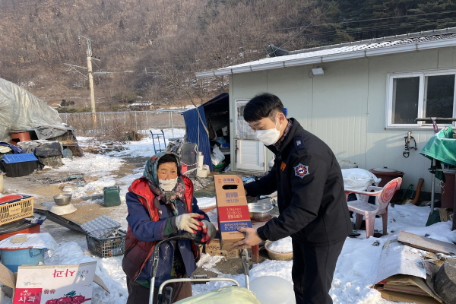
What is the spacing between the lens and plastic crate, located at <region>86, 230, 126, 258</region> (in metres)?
4.52

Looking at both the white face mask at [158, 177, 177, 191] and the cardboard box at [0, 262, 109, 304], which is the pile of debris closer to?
the white face mask at [158, 177, 177, 191]

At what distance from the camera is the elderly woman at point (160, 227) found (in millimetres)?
1947

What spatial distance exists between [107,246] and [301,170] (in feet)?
11.8

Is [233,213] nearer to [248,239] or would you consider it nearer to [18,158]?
[248,239]

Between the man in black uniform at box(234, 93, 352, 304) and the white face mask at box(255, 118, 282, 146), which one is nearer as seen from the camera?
the man in black uniform at box(234, 93, 352, 304)

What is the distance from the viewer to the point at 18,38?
253ft

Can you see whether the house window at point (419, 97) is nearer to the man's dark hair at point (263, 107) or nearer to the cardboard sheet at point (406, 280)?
the cardboard sheet at point (406, 280)

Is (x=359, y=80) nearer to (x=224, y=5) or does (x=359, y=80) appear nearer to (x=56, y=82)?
(x=56, y=82)

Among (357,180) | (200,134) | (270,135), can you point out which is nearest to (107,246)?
(270,135)

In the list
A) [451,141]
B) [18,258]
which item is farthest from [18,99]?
[451,141]

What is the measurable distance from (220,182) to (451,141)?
13.9 feet

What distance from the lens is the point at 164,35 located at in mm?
75750

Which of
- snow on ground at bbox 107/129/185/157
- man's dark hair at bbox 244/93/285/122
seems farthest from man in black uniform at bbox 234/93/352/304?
snow on ground at bbox 107/129/185/157

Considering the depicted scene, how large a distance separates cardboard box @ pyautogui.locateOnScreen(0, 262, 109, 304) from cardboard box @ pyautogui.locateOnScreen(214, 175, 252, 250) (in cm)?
176
